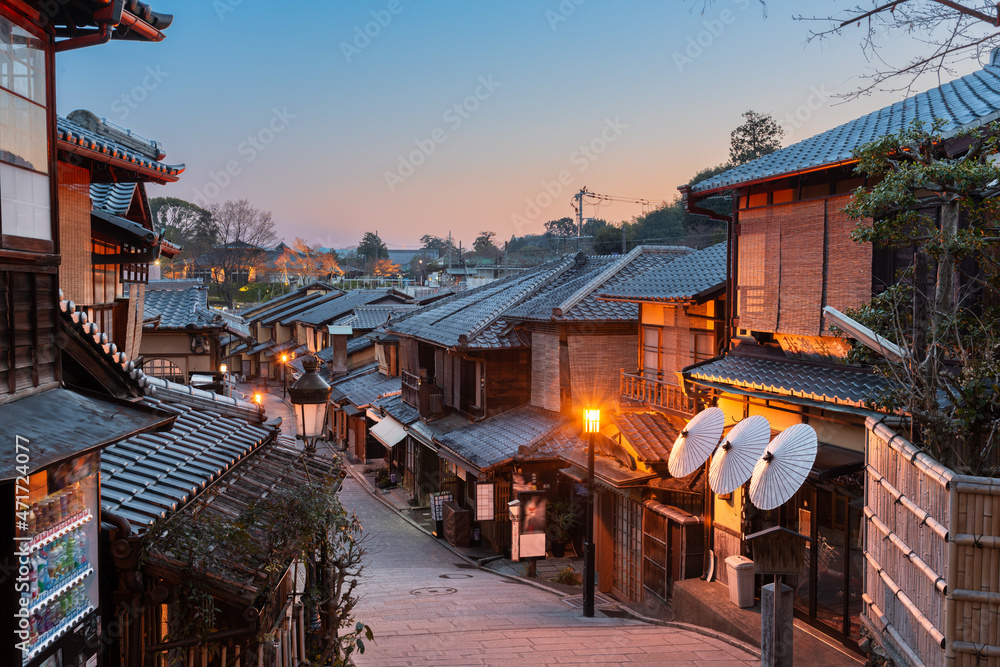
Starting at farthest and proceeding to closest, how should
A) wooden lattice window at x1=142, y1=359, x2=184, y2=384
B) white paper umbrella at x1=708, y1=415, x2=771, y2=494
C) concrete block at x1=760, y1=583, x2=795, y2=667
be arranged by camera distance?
wooden lattice window at x1=142, y1=359, x2=184, y2=384
white paper umbrella at x1=708, y1=415, x2=771, y2=494
concrete block at x1=760, y1=583, x2=795, y2=667

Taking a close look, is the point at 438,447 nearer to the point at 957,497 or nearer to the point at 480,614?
the point at 480,614

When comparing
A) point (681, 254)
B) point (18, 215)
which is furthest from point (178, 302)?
point (18, 215)

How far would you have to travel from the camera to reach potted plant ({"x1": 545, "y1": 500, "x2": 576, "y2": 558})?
2127 centimetres

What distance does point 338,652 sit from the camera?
905cm

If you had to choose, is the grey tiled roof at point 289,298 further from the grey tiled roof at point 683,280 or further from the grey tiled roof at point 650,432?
the grey tiled roof at point 650,432

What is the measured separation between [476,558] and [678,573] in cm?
838

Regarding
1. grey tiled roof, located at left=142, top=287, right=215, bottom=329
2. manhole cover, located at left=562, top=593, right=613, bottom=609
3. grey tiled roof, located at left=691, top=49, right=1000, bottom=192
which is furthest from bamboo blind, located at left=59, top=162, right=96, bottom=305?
grey tiled roof, located at left=142, top=287, right=215, bottom=329

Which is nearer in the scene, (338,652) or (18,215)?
(18,215)

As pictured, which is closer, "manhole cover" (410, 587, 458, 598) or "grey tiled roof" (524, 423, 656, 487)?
"grey tiled roof" (524, 423, 656, 487)

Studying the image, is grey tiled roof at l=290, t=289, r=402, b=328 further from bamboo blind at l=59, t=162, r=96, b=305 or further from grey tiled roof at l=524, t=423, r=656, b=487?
bamboo blind at l=59, t=162, r=96, b=305

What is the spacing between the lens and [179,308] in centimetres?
2819

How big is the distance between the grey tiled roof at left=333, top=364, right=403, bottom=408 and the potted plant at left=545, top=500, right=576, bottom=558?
573 inches

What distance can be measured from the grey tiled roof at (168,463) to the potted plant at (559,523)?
12661 mm

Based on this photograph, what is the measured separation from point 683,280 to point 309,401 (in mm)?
11397
